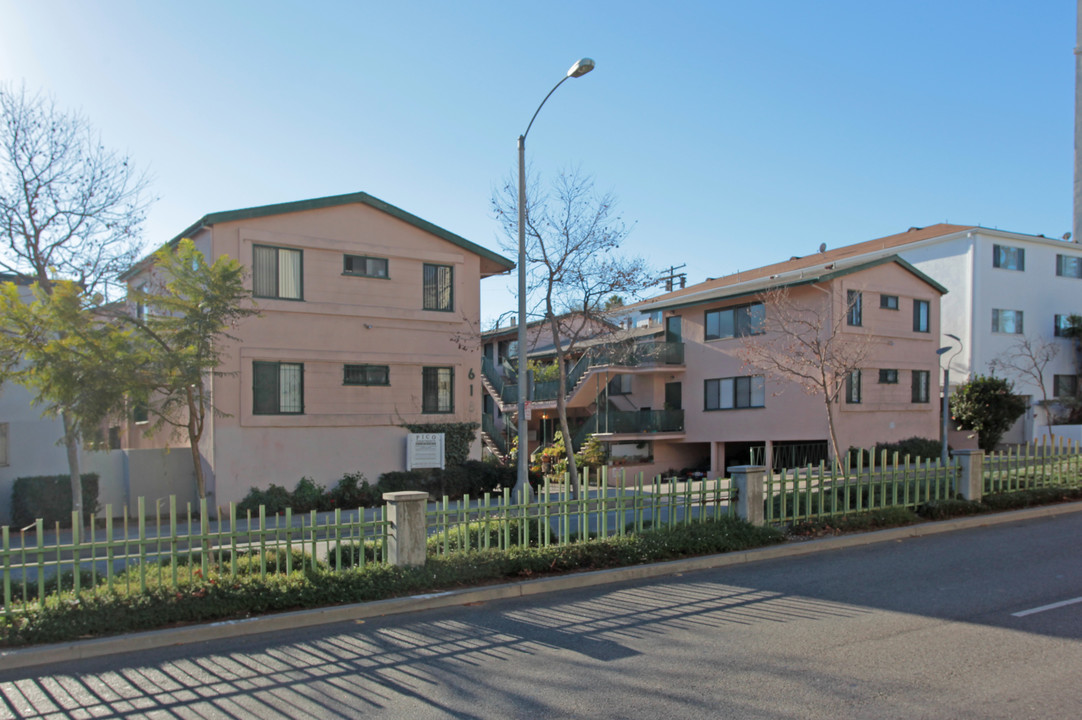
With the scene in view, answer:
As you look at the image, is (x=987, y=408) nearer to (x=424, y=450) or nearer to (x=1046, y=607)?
(x=424, y=450)

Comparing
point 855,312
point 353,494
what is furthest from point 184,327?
point 855,312

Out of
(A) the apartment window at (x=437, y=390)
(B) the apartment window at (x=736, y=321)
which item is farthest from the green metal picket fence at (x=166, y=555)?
(B) the apartment window at (x=736, y=321)

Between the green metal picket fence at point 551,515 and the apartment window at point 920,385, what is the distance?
22114 millimetres

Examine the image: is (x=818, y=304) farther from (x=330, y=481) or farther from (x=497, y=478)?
(x=330, y=481)

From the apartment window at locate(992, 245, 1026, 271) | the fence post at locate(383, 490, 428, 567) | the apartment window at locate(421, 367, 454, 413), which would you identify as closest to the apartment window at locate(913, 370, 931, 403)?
the apartment window at locate(992, 245, 1026, 271)

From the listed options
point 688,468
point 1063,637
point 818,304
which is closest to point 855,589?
point 1063,637

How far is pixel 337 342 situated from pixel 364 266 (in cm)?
226

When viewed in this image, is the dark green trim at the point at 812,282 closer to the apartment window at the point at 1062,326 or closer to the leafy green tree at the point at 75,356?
the apartment window at the point at 1062,326

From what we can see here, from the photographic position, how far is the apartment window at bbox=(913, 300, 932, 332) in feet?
105

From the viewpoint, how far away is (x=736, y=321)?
3148cm

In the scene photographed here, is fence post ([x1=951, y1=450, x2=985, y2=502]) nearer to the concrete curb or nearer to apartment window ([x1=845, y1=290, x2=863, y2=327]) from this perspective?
the concrete curb

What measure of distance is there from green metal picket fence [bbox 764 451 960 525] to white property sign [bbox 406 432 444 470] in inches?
425

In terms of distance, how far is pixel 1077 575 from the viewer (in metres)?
9.97

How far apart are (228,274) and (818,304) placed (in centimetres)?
2222
